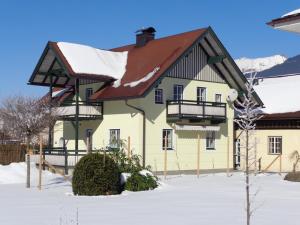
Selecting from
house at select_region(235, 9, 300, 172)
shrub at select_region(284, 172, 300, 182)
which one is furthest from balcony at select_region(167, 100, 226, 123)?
shrub at select_region(284, 172, 300, 182)

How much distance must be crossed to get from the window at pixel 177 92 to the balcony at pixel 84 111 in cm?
439

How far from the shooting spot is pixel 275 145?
3253 cm

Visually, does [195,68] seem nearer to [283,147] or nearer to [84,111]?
[283,147]

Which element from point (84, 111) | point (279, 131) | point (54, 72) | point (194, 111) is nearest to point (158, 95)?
point (194, 111)

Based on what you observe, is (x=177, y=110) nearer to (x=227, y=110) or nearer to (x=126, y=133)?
(x=126, y=133)

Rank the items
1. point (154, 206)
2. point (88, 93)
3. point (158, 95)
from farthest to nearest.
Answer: point (88, 93) → point (158, 95) → point (154, 206)

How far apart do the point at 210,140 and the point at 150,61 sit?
20.2ft

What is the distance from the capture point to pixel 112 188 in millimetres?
18281

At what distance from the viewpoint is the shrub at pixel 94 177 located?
58.7ft

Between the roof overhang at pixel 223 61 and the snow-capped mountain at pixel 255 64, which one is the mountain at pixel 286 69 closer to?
the snow-capped mountain at pixel 255 64

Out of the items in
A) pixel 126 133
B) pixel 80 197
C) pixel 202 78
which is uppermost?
pixel 202 78

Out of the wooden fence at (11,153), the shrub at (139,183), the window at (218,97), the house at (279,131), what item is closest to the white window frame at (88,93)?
the wooden fence at (11,153)

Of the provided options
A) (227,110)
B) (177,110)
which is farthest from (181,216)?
(227,110)

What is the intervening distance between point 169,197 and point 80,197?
2844mm
